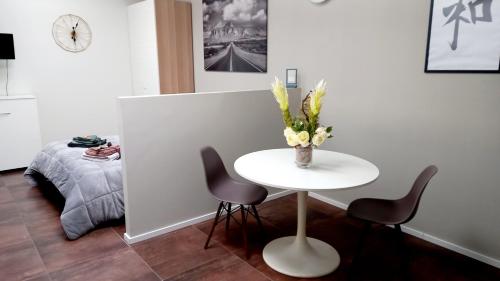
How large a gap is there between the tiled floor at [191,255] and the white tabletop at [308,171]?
2.09 feet

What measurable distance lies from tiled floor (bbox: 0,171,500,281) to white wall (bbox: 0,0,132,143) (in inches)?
82.2

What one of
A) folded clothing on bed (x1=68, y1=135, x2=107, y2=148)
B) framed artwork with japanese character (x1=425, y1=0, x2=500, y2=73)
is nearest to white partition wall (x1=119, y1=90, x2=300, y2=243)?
folded clothing on bed (x1=68, y1=135, x2=107, y2=148)

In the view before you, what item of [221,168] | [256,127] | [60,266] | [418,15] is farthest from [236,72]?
[60,266]

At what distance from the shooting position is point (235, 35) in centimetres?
445

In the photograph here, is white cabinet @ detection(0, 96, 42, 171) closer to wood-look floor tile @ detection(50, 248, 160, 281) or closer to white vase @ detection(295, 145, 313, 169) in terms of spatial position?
wood-look floor tile @ detection(50, 248, 160, 281)

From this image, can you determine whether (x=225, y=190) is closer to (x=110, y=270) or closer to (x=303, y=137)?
(x=303, y=137)

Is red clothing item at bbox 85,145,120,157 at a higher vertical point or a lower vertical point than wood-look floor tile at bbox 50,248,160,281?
higher

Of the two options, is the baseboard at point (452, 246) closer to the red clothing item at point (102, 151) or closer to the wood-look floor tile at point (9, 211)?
the red clothing item at point (102, 151)

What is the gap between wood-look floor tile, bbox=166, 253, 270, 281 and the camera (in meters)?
2.33

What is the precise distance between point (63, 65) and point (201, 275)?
3994mm

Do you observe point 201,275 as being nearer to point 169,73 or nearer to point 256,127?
point 256,127

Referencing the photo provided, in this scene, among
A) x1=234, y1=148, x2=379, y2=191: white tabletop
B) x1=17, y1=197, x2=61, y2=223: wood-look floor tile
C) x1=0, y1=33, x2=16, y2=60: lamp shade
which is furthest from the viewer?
x1=0, y1=33, x2=16, y2=60: lamp shade

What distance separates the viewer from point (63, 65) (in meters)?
4.95

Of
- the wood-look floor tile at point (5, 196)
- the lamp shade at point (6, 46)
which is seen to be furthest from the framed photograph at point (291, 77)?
the lamp shade at point (6, 46)
